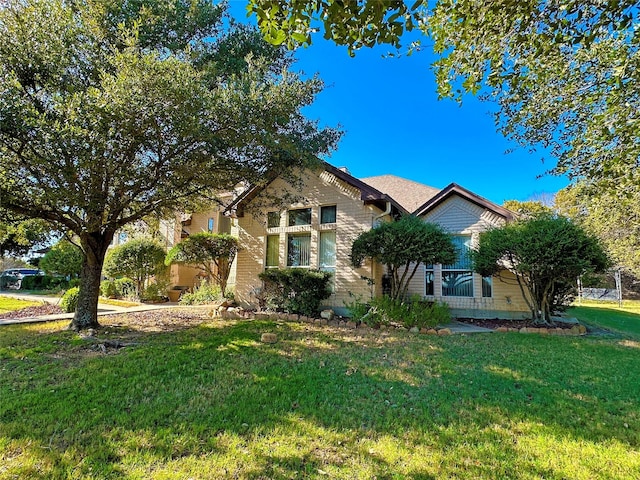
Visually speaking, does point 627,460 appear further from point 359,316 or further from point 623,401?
point 359,316

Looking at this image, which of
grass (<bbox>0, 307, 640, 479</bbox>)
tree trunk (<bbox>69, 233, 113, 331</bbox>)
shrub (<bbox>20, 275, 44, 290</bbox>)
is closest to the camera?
grass (<bbox>0, 307, 640, 479</bbox>)

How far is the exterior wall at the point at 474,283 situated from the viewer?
11.0 m

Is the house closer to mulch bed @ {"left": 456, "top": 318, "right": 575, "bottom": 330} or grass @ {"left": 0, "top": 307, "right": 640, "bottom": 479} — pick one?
mulch bed @ {"left": 456, "top": 318, "right": 575, "bottom": 330}

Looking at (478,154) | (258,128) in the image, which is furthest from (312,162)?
(478,154)

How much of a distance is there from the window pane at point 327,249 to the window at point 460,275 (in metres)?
4.17

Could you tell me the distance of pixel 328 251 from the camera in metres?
11.5

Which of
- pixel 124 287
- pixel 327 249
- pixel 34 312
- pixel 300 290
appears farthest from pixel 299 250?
pixel 124 287

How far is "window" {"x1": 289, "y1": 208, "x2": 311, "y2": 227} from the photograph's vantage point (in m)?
12.0

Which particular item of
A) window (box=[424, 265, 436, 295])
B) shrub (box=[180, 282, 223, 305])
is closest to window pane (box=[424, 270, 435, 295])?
window (box=[424, 265, 436, 295])

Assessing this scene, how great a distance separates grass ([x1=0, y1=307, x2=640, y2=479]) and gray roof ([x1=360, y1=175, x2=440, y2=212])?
11990 mm

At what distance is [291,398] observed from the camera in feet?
13.3

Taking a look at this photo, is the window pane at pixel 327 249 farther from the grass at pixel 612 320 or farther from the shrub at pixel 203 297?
the grass at pixel 612 320

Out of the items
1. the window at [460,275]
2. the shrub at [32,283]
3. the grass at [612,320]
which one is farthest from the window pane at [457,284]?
the shrub at [32,283]

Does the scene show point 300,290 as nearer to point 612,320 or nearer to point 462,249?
point 462,249
